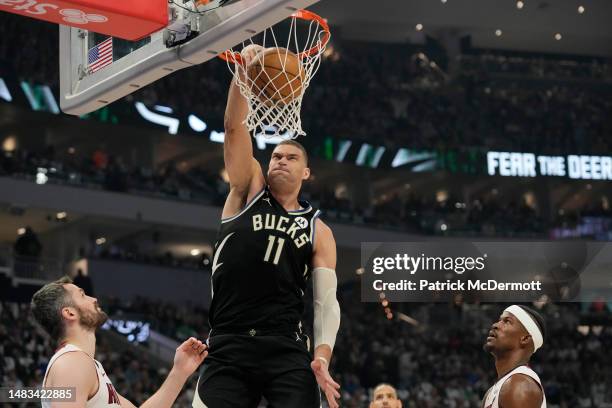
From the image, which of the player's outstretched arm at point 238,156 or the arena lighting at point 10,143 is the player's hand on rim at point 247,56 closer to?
the player's outstretched arm at point 238,156

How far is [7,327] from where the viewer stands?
19.0 metres

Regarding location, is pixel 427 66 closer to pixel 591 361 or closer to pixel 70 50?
pixel 591 361

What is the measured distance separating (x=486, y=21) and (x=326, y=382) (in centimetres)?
2973

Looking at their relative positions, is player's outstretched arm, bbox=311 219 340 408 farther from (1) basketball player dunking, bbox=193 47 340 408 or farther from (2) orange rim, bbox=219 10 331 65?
(2) orange rim, bbox=219 10 331 65

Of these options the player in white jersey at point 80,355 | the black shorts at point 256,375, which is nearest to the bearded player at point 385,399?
the black shorts at point 256,375

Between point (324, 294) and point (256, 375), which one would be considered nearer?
point (256, 375)

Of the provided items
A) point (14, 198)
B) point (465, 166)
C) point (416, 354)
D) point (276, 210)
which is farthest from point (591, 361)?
point (276, 210)

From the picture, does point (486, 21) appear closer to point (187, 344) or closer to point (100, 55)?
point (100, 55)

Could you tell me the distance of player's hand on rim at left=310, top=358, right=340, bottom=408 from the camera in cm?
466

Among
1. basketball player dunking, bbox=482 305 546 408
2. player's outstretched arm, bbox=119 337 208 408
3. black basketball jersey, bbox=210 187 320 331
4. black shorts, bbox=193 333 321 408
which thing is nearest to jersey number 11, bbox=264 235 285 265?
black basketball jersey, bbox=210 187 320 331

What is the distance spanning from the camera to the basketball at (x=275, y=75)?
212 inches

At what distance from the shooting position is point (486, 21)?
3300cm

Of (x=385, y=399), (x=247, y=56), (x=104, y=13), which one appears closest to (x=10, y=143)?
(x=385, y=399)

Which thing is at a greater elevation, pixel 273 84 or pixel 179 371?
pixel 273 84
